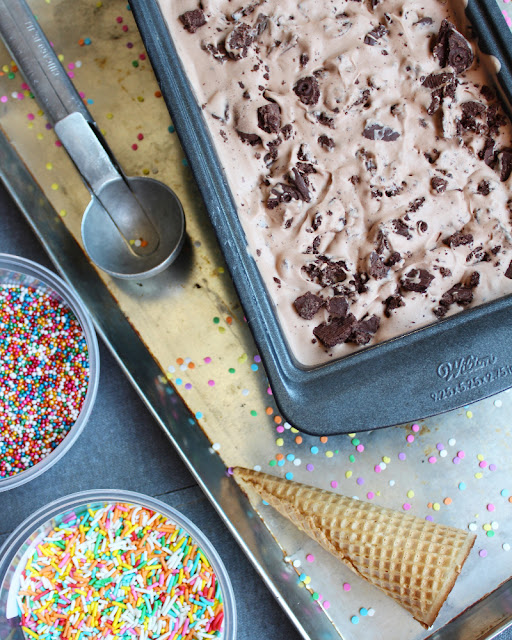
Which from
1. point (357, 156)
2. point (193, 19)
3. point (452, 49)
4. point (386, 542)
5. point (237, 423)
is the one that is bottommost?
point (386, 542)

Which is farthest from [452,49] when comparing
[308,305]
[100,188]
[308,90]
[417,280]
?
[100,188]

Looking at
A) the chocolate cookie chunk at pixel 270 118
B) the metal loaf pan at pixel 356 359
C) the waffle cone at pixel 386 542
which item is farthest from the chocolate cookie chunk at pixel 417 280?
the waffle cone at pixel 386 542

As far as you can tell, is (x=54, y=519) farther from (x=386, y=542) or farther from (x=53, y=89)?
(x=53, y=89)

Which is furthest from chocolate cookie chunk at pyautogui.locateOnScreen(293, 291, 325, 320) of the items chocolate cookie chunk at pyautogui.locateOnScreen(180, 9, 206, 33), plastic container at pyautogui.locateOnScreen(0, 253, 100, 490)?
chocolate cookie chunk at pyautogui.locateOnScreen(180, 9, 206, 33)

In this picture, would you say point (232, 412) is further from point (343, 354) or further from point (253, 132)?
point (253, 132)

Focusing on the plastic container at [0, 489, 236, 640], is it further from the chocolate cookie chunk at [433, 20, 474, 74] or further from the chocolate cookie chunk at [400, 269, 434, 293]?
the chocolate cookie chunk at [433, 20, 474, 74]

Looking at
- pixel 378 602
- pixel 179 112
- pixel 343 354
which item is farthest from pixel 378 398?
pixel 179 112
